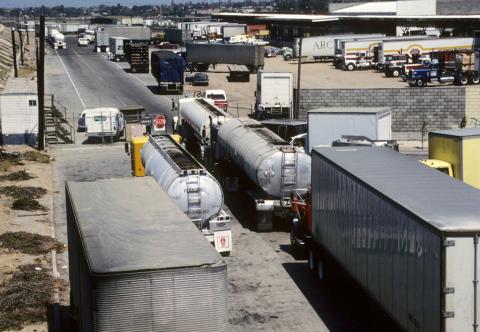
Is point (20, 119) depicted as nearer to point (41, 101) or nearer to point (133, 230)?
point (41, 101)

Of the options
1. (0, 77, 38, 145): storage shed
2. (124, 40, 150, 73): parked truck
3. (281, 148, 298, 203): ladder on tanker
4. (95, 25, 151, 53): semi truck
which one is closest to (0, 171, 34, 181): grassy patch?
(0, 77, 38, 145): storage shed

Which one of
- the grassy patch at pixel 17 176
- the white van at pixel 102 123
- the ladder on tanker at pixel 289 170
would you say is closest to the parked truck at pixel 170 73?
the white van at pixel 102 123

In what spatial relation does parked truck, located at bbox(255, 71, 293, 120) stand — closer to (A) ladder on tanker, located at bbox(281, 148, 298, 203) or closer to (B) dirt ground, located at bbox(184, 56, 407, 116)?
(B) dirt ground, located at bbox(184, 56, 407, 116)

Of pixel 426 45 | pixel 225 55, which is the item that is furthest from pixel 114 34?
pixel 426 45

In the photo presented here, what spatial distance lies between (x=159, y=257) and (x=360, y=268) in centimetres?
685

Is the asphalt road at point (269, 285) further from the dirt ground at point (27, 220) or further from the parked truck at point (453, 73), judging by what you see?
the parked truck at point (453, 73)

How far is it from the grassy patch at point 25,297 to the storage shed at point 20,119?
87.8 feet

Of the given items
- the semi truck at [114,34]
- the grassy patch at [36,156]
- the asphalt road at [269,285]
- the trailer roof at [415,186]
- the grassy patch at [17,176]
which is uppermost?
the semi truck at [114,34]

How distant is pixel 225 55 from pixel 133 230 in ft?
274

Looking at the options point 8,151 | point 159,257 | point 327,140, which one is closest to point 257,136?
point 327,140

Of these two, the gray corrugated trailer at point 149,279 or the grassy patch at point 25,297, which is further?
the grassy patch at point 25,297

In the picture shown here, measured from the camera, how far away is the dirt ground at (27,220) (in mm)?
24766

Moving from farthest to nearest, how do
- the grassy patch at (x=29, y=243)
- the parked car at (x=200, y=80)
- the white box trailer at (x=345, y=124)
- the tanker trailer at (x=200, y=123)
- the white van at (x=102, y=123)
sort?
the parked car at (x=200, y=80) < the white van at (x=102, y=123) < the tanker trailer at (x=200, y=123) < the white box trailer at (x=345, y=124) < the grassy patch at (x=29, y=243)

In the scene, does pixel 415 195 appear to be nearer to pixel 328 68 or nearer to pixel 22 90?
pixel 22 90
